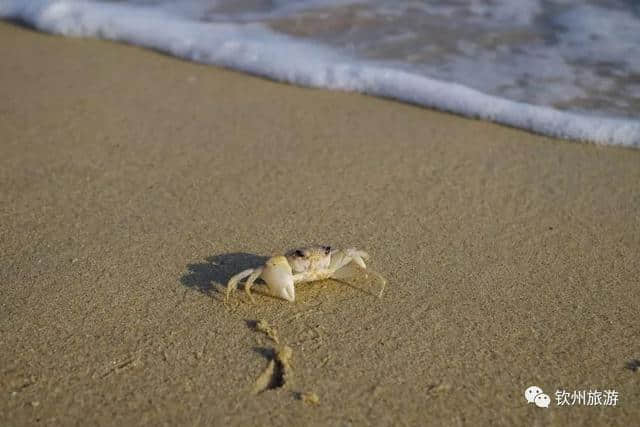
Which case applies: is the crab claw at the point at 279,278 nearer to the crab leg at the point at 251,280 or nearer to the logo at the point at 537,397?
the crab leg at the point at 251,280

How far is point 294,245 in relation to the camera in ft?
10.1

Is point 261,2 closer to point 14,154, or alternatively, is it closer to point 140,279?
point 14,154

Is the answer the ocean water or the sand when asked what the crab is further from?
the ocean water

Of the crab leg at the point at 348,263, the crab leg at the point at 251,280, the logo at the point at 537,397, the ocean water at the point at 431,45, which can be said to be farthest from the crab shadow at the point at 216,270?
the ocean water at the point at 431,45

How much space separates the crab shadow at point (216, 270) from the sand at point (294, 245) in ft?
0.04

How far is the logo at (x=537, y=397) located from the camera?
222cm

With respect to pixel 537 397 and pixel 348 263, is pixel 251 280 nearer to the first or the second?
pixel 348 263

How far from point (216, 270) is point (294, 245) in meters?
0.41

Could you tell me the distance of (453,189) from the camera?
11.8 feet

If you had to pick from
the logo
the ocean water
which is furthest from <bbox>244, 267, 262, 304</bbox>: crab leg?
the ocean water

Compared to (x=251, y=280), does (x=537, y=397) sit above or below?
below

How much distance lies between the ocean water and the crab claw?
235cm

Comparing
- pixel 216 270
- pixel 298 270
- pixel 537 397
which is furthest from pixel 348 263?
pixel 537 397

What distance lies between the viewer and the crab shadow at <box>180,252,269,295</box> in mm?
2766
